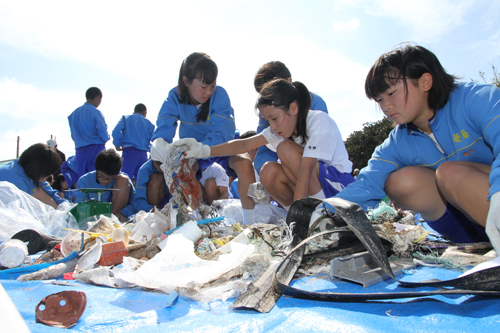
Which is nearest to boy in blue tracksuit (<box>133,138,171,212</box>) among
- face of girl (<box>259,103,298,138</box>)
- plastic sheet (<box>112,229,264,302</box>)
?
face of girl (<box>259,103,298,138</box>)

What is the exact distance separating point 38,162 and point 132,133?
200 centimetres

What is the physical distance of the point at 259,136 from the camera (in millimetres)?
2414

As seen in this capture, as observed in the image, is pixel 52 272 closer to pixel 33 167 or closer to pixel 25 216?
pixel 25 216

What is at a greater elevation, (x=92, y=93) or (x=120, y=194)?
(x=92, y=93)

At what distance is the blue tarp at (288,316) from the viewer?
25.9 inches

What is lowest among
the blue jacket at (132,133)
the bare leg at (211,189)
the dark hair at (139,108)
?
the bare leg at (211,189)

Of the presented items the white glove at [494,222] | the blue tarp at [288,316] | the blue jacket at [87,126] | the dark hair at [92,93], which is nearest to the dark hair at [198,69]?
the blue tarp at [288,316]

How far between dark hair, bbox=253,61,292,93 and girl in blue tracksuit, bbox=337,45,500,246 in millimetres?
1284

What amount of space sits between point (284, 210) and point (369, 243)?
62.0 inches

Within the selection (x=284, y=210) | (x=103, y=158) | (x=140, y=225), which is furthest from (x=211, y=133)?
(x=103, y=158)

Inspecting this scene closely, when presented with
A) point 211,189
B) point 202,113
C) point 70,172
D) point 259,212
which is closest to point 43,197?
point 211,189

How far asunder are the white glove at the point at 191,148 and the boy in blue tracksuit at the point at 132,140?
290 cm

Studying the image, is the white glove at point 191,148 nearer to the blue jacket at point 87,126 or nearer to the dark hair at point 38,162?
the dark hair at point 38,162

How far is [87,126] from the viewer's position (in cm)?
463
